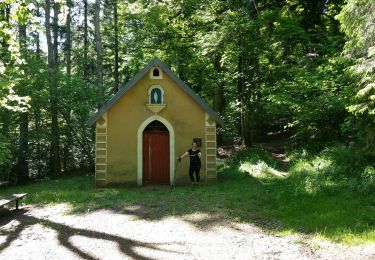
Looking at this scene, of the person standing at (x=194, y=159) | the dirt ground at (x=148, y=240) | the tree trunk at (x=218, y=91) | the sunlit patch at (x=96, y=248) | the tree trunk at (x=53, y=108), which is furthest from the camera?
the tree trunk at (x=218, y=91)

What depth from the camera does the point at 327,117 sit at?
16.4 m

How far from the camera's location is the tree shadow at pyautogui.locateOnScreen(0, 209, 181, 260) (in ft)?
24.3

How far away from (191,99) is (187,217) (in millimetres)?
6690

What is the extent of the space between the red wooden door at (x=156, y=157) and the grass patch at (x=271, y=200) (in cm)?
159

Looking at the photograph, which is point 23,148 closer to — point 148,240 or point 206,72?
point 206,72

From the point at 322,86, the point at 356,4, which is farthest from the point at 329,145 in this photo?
the point at 356,4

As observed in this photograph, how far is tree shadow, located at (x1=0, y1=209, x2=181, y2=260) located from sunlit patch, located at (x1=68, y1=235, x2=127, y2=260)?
0.02 meters

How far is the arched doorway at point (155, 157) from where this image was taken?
15.7 meters

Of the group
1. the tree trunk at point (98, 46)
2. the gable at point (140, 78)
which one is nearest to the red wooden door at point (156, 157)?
the gable at point (140, 78)

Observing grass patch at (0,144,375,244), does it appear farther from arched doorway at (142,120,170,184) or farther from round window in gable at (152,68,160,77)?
round window in gable at (152,68,160,77)

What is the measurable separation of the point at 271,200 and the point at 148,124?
→ 6.45 metres

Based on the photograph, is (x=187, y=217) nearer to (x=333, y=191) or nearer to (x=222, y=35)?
(x=333, y=191)

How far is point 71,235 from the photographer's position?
8523 mm

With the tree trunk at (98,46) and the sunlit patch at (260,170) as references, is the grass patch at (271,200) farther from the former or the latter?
the tree trunk at (98,46)
